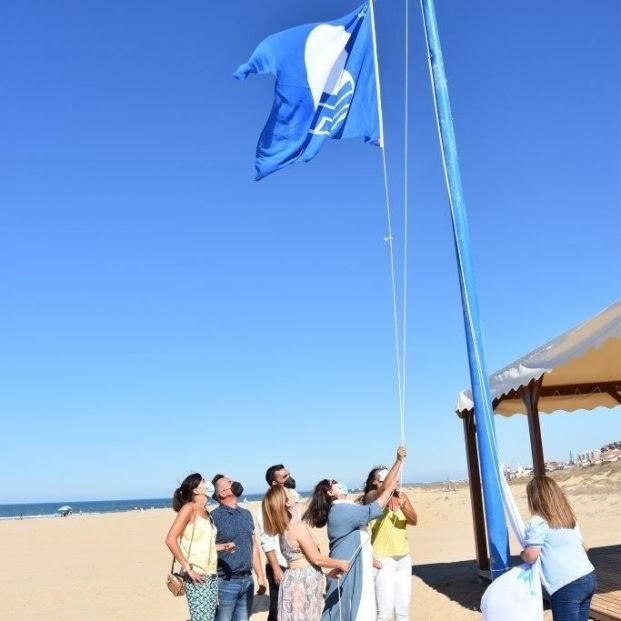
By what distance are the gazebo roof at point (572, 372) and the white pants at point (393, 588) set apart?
2136 millimetres

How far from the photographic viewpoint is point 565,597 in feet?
12.6

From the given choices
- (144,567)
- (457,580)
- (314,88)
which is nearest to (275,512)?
(314,88)

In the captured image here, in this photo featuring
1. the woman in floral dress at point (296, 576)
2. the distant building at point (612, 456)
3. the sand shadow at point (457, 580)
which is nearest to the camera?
the woman in floral dress at point (296, 576)

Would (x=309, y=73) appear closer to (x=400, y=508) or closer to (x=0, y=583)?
(x=400, y=508)

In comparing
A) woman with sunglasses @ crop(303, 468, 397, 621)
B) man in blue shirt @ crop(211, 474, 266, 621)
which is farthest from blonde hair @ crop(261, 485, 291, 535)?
man in blue shirt @ crop(211, 474, 266, 621)

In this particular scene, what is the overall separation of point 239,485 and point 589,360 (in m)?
4.85

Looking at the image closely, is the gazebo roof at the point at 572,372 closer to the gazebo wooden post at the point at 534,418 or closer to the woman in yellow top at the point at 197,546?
the gazebo wooden post at the point at 534,418

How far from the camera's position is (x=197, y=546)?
16.2ft

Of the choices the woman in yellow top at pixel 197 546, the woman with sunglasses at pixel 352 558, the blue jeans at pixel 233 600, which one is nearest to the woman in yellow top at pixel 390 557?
the woman with sunglasses at pixel 352 558

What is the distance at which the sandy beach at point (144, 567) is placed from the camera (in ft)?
29.0

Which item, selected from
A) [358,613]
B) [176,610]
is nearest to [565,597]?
[358,613]

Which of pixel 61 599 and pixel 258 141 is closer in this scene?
pixel 258 141

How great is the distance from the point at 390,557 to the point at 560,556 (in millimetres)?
2103

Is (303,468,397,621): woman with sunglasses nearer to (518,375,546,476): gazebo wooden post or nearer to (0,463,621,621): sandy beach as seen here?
(0,463,621,621): sandy beach
